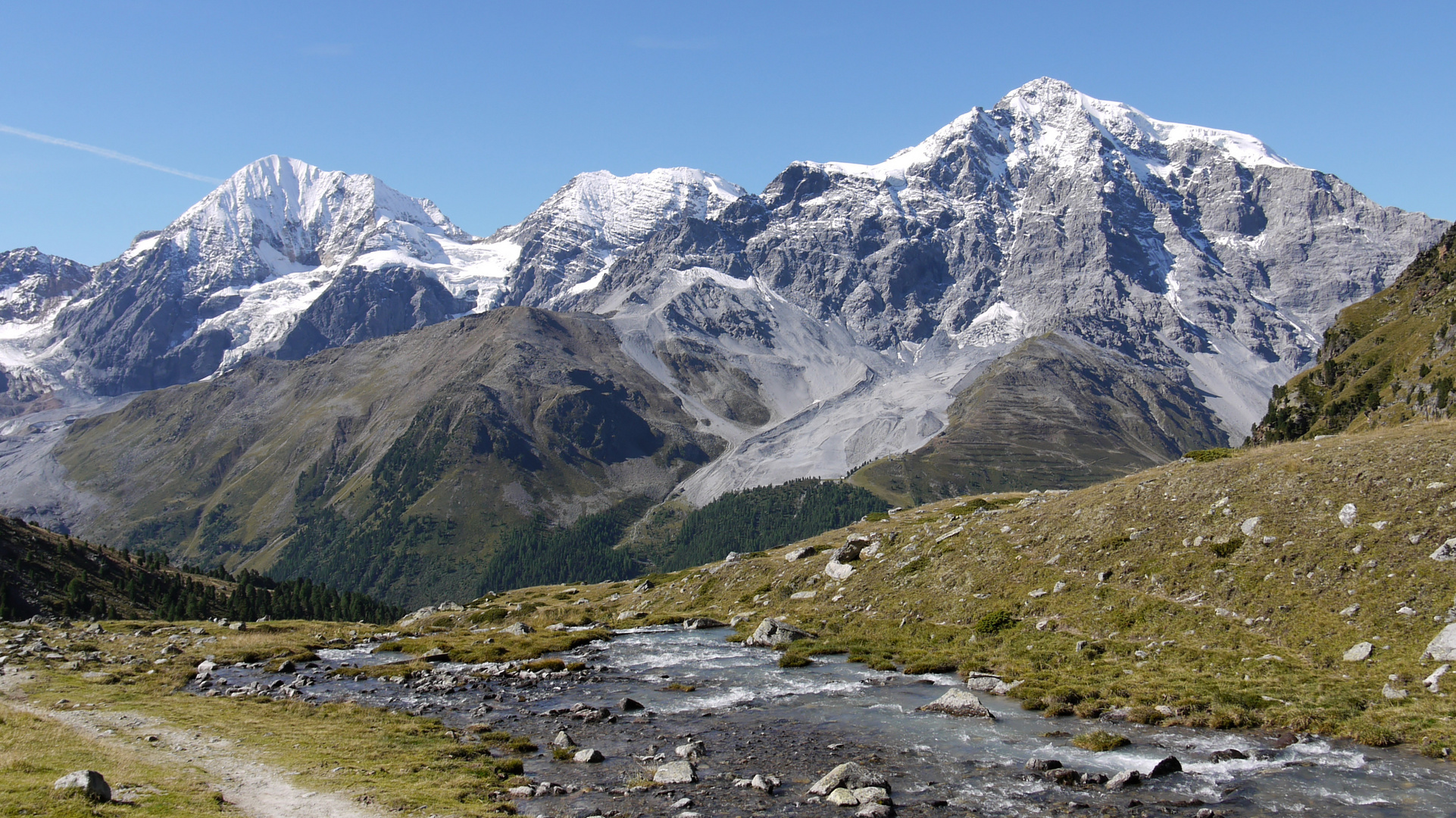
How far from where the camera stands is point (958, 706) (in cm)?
4075

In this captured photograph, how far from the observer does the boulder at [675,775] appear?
105 feet

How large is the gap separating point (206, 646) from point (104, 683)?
21335 millimetres

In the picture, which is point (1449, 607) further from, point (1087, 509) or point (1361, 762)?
point (1087, 509)

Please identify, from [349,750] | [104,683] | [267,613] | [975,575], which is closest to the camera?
[349,750]

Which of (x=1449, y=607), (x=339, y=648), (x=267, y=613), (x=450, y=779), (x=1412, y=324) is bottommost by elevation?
(x=267, y=613)

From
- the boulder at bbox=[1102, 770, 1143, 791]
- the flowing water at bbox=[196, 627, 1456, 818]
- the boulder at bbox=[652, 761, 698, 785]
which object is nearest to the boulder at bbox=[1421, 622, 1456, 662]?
the flowing water at bbox=[196, 627, 1456, 818]

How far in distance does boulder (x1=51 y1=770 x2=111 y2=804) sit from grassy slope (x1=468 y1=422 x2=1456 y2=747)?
36345 mm

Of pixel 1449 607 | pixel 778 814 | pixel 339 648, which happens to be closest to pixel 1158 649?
pixel 1449 607

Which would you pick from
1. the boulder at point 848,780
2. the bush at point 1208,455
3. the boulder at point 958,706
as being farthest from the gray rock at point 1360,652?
the bush at point 1208,455

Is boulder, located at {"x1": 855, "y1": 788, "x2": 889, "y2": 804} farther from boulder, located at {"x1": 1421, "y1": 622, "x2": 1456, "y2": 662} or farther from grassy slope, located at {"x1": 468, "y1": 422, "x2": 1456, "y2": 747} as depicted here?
boulder, located at {"x1": 1421, "y1": 622, "x2": 1456, "y2": 662}

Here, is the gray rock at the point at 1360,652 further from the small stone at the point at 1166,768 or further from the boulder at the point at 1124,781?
the boulder at the point at 1124,781

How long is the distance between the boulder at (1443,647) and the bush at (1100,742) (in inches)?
552

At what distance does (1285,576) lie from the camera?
45.7m

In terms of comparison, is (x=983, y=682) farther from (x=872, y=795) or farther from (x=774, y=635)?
(x=774, y=635)
